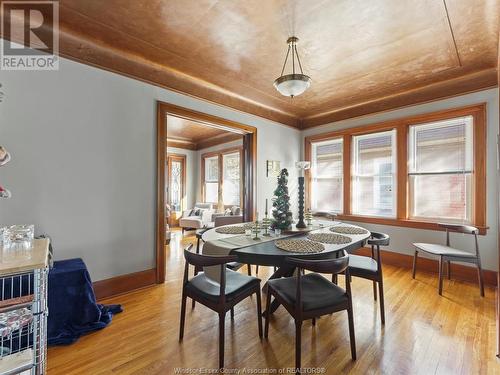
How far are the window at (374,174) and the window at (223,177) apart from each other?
3225mm

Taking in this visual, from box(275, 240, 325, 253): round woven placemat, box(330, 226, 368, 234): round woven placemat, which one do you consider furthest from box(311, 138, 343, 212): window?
box(275, 240, 325, 253): round woven placemat

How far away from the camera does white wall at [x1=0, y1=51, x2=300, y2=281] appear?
2.27m

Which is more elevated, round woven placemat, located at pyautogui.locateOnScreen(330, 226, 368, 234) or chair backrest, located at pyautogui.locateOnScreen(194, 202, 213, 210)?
round woven placemat, located at pyautogui.locateOnScreen(330, 226, 368, 234)

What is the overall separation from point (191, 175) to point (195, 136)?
4.84 ft

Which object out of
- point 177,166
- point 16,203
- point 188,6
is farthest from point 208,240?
point 177,166

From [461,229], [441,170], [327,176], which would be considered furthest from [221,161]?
[461,229]

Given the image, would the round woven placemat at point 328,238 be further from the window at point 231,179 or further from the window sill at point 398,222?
the window at point 231,179

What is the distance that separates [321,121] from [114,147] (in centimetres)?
383

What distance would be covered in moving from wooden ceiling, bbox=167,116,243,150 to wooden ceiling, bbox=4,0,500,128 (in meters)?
2.52

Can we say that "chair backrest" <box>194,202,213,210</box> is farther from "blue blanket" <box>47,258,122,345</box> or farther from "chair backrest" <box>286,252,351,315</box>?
"chair backrest" <box>286,252,351,315</box>

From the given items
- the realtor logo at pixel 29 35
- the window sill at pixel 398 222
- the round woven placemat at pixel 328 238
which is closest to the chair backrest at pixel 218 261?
the round woven placemat at pixel 328 238

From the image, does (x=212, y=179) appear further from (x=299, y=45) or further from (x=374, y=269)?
(x=374, y=269)

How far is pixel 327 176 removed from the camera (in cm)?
497

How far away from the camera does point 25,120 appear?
2.29m
